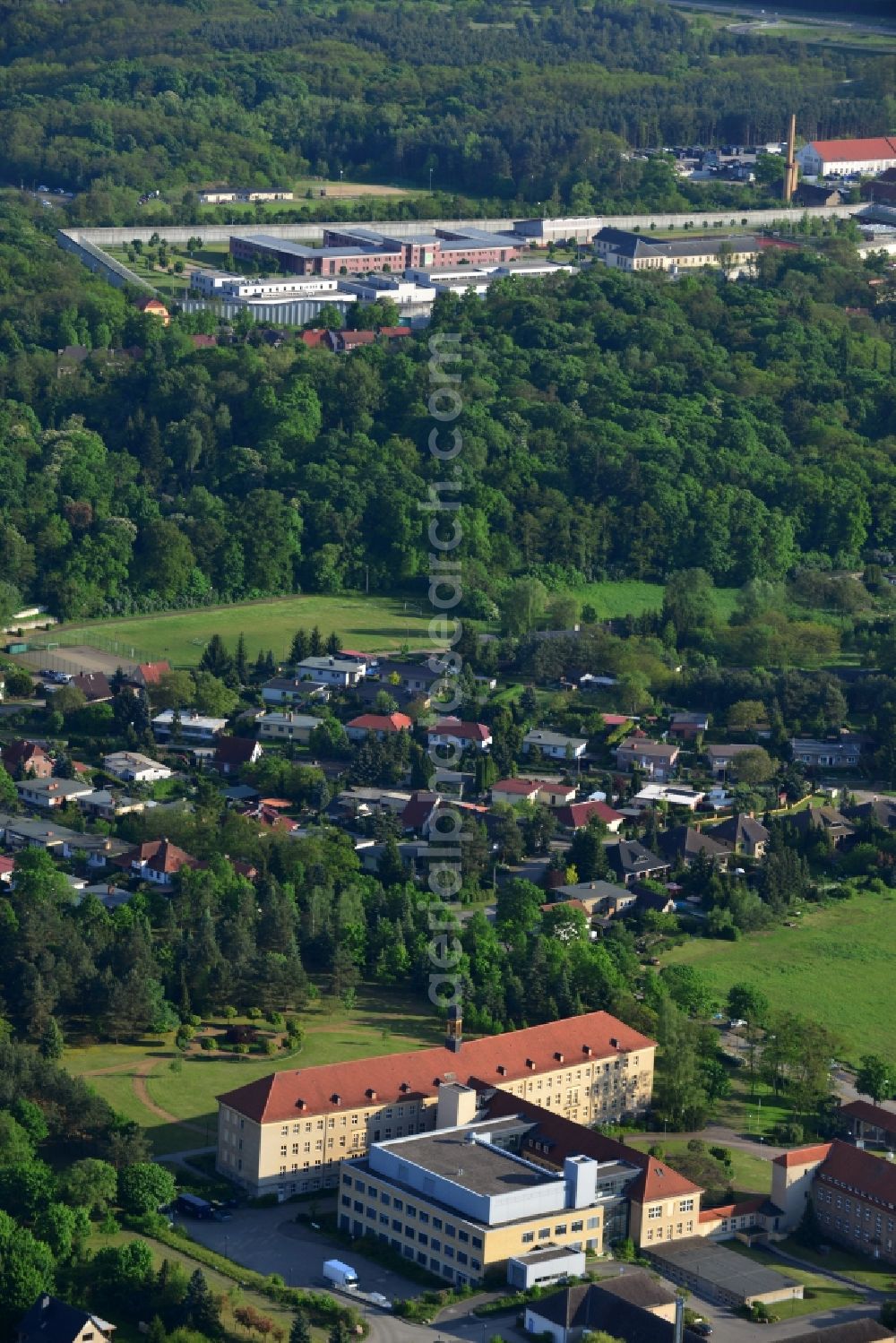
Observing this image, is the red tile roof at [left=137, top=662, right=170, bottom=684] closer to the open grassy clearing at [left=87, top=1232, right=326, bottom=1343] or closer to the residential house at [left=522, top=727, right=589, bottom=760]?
the residential house at [left=522, top=727, right=589, bottom=760]

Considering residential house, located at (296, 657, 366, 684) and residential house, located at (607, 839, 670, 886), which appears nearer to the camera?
residential house, located at (607, 839, 670, 886)

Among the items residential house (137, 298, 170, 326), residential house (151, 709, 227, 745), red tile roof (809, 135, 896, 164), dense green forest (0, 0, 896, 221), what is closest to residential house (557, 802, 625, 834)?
residential house (151, 709, 227, 745)

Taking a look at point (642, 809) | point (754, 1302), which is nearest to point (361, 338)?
point (642, 809)

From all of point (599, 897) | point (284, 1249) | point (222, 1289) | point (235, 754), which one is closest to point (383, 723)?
point (235, 754)

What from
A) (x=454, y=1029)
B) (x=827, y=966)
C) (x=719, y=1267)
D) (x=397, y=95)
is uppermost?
(x=397, y=95)

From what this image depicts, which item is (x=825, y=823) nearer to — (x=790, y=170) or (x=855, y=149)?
(x=790, y=170)
